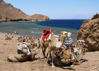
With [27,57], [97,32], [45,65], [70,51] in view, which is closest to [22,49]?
[27,57]

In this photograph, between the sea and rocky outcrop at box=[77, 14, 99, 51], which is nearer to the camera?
rocky outcrop at box=[77, 14, 99, 51]

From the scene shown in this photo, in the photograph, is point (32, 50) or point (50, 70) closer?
point (50, 70)

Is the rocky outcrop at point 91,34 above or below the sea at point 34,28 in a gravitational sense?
above

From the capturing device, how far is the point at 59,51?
20.1ft

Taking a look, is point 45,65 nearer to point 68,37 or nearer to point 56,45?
point 56,45

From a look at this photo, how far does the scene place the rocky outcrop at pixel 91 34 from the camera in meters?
9.93

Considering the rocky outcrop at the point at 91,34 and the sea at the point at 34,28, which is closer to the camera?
the rocky outcrop at the point at 91,34

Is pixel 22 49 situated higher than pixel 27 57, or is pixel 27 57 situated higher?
pixel 22 49

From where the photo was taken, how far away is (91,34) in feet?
33.2

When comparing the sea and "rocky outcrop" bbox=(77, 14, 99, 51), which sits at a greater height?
"rocky outcrop" bbox=(77, 14, 99, 51)

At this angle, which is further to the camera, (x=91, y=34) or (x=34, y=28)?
(x=34, y=28)

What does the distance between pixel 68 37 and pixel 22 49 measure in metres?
2.50

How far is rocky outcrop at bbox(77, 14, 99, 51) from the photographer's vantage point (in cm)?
993

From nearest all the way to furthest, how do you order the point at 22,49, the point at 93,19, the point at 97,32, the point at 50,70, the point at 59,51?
the point at 50,70, the point at 59,51, the point at 22,49, the point at 97,32, the point at 93,19
